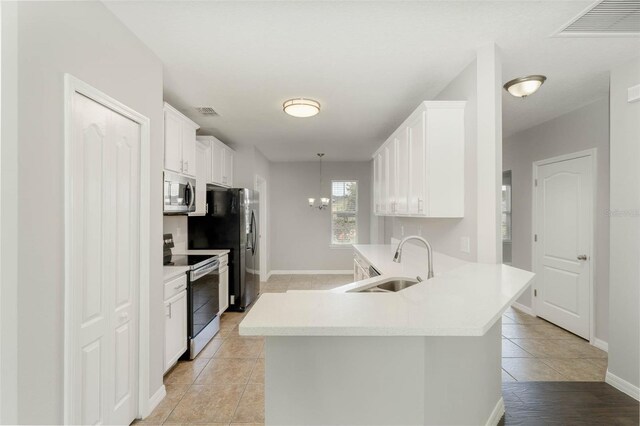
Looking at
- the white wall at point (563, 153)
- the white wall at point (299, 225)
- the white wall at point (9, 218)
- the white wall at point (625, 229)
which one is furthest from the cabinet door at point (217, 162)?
the white wall at point (563, 153)

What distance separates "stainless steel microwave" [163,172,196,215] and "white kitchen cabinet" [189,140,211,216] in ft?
1.12

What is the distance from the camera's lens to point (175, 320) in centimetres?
272

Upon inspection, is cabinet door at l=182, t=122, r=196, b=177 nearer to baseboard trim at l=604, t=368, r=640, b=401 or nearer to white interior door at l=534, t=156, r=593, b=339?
baseboard trim at l=604, t=368, r=640, b=401

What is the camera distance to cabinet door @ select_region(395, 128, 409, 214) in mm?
2955

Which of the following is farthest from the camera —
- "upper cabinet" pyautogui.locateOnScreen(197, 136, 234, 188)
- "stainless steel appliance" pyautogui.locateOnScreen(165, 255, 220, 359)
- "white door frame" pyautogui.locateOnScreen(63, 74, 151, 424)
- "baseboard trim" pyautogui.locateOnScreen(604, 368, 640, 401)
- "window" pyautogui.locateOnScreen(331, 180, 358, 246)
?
"window" pyautogui.locateOnScreen(331, 180, 358, 246)

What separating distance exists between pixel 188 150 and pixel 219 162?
3.66 feet

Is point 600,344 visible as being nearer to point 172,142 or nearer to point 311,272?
point 172,142

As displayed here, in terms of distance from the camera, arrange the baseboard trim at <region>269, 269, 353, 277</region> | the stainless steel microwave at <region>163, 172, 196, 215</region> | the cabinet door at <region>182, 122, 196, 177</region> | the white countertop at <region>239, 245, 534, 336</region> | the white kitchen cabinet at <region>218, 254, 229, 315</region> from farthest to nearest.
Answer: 1. the baseboard trim at <region>269, 269, 353, 277</region>
2. the white kitchen cabinet at <region>218, 254, 229, 315</region>
3. the cabinet door at <region>182, 122, 196, 177</region>
4. the stainless steel microwave at <region>163, 172, 196, 215</region>
5. the white countertop at <region>239, 245, 534, 336</region>

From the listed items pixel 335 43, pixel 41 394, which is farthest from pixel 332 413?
pixel 335 43

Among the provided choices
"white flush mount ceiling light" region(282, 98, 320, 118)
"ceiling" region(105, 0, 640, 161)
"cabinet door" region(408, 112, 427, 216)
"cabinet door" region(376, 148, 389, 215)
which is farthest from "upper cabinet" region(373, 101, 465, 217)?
"cabinet door" region(376, 148, 389, 215)

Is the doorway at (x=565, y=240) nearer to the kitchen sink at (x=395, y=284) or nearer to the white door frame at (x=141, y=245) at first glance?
the kitchen sink at (x=395, y=284)

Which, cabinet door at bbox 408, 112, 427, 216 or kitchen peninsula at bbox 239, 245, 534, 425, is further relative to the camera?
cabinet door at bbox 408, 112, 427, 216

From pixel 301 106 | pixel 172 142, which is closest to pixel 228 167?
pixel 172 142

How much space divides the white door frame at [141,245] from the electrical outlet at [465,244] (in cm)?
236
